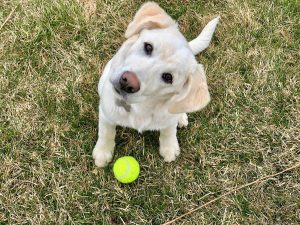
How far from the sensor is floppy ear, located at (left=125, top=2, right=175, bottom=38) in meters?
2.87

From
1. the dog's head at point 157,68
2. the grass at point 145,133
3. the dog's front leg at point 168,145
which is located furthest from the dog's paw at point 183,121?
the dog's head at point 157,68

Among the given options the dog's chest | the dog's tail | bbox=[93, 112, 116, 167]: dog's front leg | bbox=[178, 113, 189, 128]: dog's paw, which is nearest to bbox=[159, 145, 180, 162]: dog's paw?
bbox=[178, 113, 189, 128]: dog's paw

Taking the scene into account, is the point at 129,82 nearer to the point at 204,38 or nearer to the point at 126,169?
the point at 126,169

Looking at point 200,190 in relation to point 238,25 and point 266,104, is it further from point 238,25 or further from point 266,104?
point 238,25

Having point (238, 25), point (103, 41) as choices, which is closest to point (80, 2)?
point (103, 41)

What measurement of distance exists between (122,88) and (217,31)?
184 centimetres

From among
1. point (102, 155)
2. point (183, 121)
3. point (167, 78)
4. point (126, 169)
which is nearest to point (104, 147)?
point (102, 155)

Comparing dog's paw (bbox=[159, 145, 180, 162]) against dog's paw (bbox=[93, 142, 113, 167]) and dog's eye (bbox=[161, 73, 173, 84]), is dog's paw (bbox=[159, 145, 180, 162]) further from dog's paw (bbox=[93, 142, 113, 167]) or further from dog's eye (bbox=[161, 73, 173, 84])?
dog's eye (bbox=[161, 73, 173, 84])

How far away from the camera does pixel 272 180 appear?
372 cm

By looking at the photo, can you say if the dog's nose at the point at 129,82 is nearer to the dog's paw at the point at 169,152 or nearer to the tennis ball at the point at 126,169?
the tennis ball at the point at 126,169

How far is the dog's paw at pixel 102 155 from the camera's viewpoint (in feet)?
11.6

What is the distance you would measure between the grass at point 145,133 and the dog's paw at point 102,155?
0.06 metres

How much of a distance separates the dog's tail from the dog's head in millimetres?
984

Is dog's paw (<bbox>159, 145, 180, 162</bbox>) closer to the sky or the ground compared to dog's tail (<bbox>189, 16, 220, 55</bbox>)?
closer to the ground
